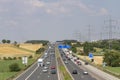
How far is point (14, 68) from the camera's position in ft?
370

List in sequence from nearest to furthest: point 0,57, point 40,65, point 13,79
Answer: point 13,79, point 40,65, point 0,57

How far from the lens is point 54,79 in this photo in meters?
73.3

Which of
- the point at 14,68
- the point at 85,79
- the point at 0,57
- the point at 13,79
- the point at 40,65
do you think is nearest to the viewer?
the point at 85,79

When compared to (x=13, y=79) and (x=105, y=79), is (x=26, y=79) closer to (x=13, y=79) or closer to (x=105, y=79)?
(x=13, y=79)

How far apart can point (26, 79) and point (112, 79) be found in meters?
16.1

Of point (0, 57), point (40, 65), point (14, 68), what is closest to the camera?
point (14, 68)

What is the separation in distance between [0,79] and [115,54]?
232ft

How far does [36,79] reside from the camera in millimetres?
76250

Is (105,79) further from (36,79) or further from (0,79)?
(0,79)

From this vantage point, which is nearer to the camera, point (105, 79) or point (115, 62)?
point (105, 79)

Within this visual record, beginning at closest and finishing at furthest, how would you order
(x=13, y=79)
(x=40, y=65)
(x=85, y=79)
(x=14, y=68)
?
(x=85, y=79), (x=13, y=79), (x=14, y=68), (x=40, y=65)

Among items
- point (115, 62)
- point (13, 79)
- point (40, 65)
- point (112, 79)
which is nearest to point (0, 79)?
point (13, 79)

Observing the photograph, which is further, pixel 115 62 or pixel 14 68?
pixel 115 62

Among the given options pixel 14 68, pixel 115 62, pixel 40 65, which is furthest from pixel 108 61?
pixel 14 68
